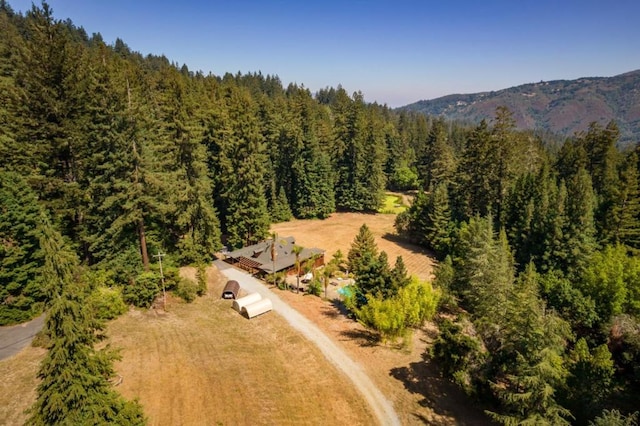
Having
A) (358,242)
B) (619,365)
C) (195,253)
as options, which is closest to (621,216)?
(619,365)

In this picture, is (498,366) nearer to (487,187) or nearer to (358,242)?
(358,242)

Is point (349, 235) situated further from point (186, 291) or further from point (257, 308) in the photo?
point (186, 291)

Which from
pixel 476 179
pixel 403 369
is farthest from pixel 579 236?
pixel 403 369

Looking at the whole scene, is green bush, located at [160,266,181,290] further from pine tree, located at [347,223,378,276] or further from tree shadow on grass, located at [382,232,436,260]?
tree shadow on grass, located at [382,232,436,260]

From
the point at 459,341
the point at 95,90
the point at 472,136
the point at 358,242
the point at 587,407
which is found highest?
the point at 95,90

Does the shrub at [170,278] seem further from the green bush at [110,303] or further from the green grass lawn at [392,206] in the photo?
the green grass lawn at [392,206]
